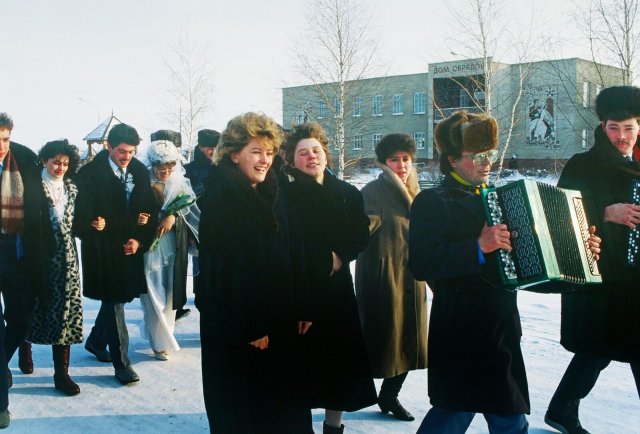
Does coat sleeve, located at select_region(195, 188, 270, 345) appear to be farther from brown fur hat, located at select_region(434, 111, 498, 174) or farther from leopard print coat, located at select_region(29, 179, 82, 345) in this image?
leopard print coat, located at select_region(29, 179, 82, 345)

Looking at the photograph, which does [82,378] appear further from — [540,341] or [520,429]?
[540,341]

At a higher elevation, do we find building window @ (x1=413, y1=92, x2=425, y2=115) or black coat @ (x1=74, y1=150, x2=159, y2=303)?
building window @ (x1=413, y1=92, x2=425, y2=115)

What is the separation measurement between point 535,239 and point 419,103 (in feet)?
169

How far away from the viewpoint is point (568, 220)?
116 inches

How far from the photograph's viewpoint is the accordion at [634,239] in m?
3.44

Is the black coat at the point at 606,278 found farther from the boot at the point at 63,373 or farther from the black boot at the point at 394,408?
the boot at the point at 63,373

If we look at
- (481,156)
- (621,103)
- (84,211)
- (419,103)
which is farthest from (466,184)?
(419,103)

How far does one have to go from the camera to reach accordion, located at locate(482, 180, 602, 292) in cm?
267

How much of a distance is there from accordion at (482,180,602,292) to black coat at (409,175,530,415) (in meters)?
0.12

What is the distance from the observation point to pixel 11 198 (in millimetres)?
4391

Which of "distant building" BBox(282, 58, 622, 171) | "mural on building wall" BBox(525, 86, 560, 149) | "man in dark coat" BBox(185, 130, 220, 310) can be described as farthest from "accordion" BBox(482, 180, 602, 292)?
"mural on building wall" BBox(525, 86, 560, 149)

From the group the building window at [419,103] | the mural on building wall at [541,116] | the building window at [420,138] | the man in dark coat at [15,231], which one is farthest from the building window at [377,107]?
the man in dark coat at [15,231]

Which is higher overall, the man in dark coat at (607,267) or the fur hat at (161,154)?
the fur hat at (161,154)

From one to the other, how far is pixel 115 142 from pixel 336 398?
105 inches
